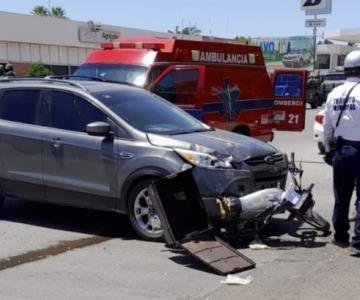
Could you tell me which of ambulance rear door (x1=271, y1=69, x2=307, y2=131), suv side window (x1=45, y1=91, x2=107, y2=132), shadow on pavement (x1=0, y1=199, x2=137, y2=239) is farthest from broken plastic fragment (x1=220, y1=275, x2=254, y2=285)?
ambulance rear door (x1=271, y1=69, x2=307, y2=131)

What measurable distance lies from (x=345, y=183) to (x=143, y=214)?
2.14 meters

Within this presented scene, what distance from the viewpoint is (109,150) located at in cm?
736

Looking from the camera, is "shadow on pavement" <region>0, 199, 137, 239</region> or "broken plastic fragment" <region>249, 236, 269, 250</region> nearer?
"broken plastic fragment" <region>249, 236, 269, 250</region>

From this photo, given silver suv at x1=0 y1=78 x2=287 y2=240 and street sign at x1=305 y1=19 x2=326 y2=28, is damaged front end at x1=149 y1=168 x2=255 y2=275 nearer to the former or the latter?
silver suv at x1=0 y1=78 x2=287 y2=240

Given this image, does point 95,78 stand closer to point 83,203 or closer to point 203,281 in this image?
point 83,203

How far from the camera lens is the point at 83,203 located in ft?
24.9

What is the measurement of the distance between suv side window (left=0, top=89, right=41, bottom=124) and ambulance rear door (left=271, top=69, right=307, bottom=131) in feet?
23.6

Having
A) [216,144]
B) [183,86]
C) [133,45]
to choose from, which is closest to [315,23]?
[133,45]

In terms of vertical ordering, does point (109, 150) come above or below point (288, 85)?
below

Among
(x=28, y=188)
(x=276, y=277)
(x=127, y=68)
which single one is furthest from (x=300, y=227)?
(x=127, y=68)

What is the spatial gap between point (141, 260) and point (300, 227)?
86.1 inches

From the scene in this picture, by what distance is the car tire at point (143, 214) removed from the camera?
7.14 metres

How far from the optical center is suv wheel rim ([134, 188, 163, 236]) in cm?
714

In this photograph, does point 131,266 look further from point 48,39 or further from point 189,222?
point 48,39
